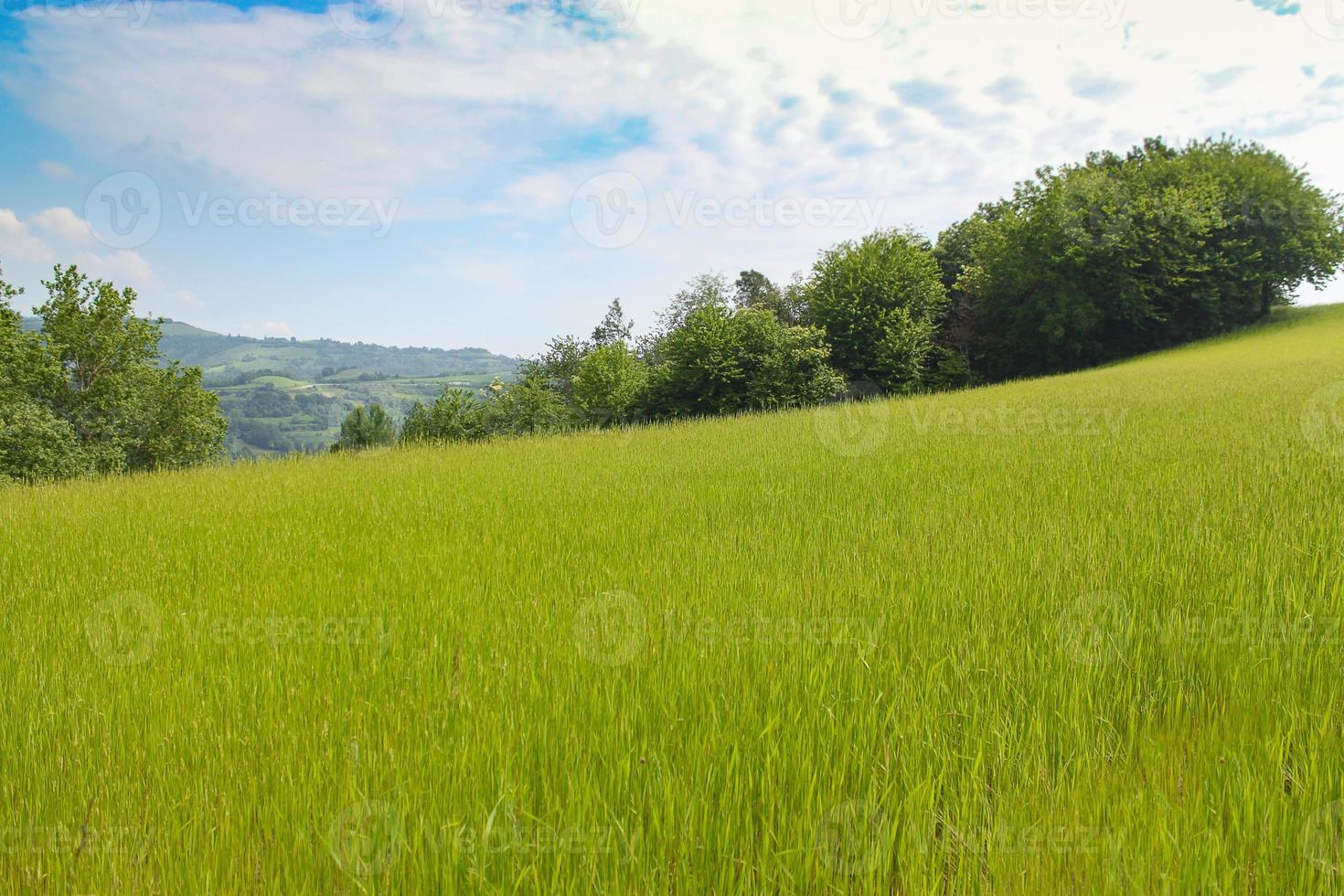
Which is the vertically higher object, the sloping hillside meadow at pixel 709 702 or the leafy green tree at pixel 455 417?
the leafy green tree at pixel 455 417

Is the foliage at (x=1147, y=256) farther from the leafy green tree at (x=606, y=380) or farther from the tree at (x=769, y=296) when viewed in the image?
the leafy green tree at (x=606, y=380)

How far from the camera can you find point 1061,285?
38.4m

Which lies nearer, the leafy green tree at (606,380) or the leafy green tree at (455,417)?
the leafy green tree at (606,380)

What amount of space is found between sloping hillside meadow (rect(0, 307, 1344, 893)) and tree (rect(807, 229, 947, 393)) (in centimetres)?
2908

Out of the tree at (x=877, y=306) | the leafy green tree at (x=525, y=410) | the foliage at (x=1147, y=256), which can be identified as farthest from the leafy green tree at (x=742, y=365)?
the foliage at (x=1147, y=256)

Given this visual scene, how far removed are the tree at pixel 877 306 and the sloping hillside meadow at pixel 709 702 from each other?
29.1 m

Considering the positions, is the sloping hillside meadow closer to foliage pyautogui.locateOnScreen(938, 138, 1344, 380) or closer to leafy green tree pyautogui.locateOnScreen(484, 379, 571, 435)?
leafy green tree pyautogui.locateOnScreen(484, 379, 571, 435)

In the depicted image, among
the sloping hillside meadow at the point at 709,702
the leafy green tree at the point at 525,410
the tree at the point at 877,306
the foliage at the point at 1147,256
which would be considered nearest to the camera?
the sloping hillside meadow at the point at 709,702

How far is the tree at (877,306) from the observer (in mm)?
34406

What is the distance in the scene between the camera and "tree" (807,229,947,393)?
3441 centimetres

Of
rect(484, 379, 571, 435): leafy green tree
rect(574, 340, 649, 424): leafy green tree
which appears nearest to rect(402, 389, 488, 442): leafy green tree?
rect(484, 379, 571, 435): leafy green tree

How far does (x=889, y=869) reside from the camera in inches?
70.2

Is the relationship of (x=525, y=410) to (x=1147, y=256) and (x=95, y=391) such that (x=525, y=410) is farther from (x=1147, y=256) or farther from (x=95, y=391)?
(x=1147, y=256)

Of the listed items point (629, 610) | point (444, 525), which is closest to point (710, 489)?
point (444, 525)
